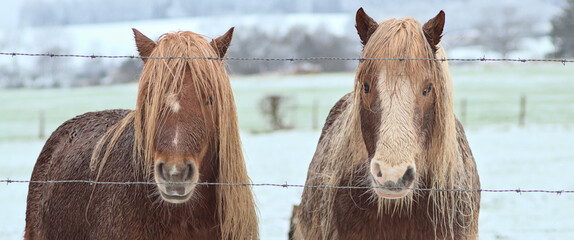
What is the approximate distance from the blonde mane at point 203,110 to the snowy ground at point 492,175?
1147mm

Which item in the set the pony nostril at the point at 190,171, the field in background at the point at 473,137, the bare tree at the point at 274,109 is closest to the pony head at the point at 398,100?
the pony nostril at the point at 190,171

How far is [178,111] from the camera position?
3.07 m

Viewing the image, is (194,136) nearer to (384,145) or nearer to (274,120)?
(384,145)

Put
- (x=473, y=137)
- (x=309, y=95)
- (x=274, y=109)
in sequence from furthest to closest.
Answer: (x=309, y=95), (x=274, y=109), (x=473, y=137)

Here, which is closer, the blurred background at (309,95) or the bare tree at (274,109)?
the blurred background at (309,95)

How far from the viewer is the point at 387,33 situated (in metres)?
3.26

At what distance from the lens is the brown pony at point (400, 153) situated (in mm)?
2953

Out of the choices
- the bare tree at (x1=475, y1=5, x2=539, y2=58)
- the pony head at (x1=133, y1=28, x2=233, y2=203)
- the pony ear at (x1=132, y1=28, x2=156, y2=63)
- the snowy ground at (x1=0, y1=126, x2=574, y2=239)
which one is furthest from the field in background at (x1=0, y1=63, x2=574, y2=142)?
the pony head at (x1=133, y1=28, x2=233, y2=203)

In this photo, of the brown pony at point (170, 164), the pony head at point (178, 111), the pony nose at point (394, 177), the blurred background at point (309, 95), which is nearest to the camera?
the pony nose at point (394, 177)

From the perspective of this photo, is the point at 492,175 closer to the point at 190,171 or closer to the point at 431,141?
the point at 431,141

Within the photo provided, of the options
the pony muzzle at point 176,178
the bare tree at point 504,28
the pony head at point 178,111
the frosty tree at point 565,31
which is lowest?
the pony muzzle at point 176,178

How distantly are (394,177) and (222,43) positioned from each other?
136 cm

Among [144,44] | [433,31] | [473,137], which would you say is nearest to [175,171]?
[144,44]

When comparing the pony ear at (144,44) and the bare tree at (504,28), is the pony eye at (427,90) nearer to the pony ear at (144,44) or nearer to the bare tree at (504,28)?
the pony ear at (144,44)
